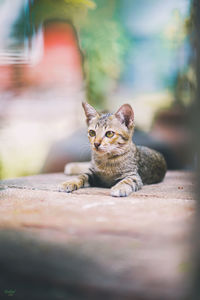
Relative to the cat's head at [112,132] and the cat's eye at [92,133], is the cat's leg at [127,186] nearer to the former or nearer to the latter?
the cat's head at [112,132]

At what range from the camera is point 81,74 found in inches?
145

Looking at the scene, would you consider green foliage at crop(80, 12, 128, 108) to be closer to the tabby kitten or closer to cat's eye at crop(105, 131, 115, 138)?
the tabby kitten

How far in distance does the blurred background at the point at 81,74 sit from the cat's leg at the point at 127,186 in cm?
126

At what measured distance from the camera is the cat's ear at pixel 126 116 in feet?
8.20

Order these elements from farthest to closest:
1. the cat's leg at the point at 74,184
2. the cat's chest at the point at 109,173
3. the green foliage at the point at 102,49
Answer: the green foliage at the point at 102,49 → the cat's chest at the point at 109,173 → the cat's leg at the point at 74,184

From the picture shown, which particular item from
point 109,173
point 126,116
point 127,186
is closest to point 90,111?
point 126,116

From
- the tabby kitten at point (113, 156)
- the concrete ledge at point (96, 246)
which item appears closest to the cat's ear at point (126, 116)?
the tabby kitten at point (113, 156)

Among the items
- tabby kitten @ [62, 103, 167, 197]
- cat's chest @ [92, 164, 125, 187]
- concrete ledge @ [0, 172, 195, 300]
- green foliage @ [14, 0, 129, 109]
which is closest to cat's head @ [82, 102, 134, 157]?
tabby kitten @ [62, 103, 167, 197]

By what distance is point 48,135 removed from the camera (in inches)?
142

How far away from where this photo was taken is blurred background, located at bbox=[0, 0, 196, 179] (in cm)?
341

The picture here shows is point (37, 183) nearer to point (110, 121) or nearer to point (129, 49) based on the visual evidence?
point (110, 121)

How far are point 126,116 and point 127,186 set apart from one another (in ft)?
1.95

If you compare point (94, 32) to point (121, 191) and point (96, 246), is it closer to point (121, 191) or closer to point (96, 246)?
point (121, 191)

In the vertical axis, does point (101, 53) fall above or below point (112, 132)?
above
